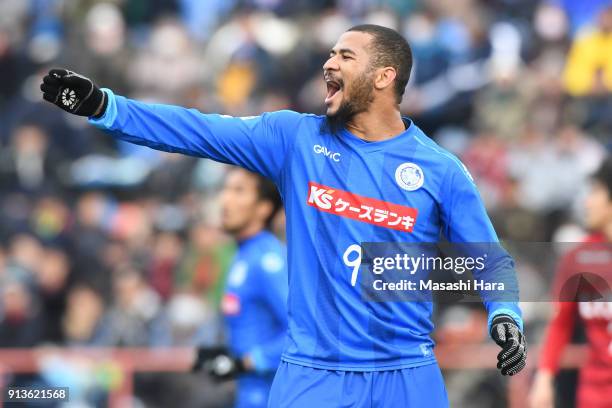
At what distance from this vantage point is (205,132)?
5.52m

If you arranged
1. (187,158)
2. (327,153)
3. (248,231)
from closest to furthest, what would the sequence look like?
(327,153)
(248,231)
(187,158)

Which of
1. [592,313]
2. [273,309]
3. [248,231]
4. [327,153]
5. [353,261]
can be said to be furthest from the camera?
[248,231]

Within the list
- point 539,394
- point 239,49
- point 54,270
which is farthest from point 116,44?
point 539,394

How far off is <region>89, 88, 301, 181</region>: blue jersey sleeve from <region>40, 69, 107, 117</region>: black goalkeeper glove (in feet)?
0.22

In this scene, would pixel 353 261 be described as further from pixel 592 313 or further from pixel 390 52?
pixel 592 313

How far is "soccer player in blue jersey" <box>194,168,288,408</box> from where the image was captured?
740 centimetres

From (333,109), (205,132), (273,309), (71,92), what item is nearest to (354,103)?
(333,109)

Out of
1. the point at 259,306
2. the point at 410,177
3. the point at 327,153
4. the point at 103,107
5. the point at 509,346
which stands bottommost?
the point at 509,346

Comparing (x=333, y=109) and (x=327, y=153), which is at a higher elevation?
(x=333, y=109)

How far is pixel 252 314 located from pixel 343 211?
221cm

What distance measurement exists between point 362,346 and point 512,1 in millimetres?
11096

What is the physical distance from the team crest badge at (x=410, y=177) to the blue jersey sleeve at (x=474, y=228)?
0.41 feet

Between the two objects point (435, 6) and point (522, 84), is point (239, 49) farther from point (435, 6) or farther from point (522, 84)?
point (522, 84)

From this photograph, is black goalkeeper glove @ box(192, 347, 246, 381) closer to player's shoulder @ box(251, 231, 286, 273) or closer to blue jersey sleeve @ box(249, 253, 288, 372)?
blue jersey sleeve @ box(249, 253, 288, 372)
